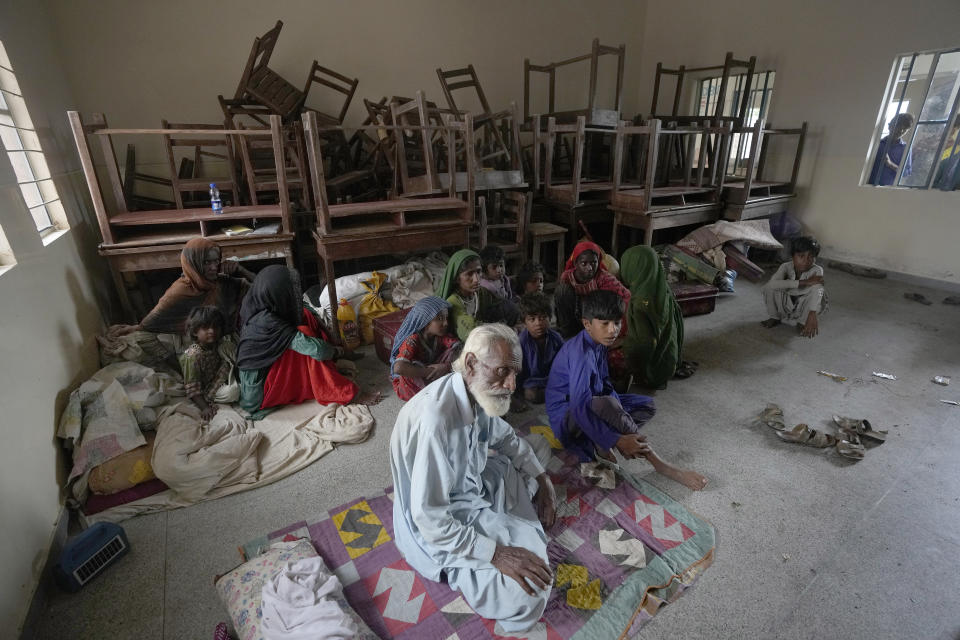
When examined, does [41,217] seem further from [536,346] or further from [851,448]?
Result: [851,448]

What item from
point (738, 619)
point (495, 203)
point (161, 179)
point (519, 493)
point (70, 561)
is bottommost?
point (738, 619)

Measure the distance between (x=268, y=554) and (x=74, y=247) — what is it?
325 centimetres

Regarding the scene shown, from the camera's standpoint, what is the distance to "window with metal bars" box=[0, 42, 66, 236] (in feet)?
10.4

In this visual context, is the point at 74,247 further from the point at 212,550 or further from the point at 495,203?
the point at 495,203

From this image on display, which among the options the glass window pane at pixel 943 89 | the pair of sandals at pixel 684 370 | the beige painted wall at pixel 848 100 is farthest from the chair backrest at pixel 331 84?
the glass window pane at pixel 943 89

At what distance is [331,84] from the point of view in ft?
19.2

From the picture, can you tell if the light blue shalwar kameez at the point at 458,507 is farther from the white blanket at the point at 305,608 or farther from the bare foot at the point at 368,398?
the bare foot at the point at 368,398

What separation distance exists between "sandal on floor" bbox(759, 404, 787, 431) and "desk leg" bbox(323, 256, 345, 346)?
3567mm

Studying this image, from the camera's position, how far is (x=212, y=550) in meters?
2.32

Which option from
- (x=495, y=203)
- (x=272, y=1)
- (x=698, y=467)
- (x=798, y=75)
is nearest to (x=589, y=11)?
(x=798, y=75)

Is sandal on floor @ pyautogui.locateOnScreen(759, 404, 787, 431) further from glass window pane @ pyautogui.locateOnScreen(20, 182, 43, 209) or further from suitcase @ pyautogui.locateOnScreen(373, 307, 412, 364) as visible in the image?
glass window pane @ pyautogui.locateOnScreen(20, 182, 43, 209)

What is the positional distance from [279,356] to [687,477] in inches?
110

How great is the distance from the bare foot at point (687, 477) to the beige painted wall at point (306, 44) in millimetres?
6308

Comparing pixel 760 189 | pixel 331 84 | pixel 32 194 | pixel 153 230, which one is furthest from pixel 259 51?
pixel 760 189
